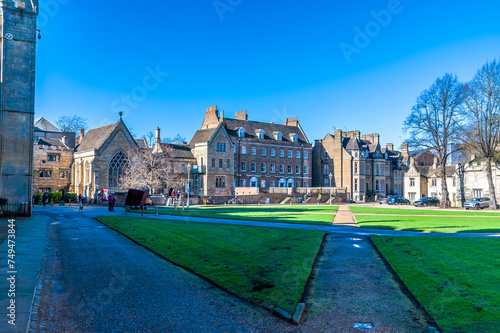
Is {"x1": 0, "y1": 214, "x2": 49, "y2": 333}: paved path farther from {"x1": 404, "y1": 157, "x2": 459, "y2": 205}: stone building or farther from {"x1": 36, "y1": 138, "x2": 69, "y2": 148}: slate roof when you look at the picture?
{"x1": 404, "y1": 157, "x2": 459, "y2": 205}: stone building

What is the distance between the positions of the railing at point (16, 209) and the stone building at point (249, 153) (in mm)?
37164

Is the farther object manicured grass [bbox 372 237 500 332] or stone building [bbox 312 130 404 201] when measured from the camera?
stone building [bbox 312 130 404 201]

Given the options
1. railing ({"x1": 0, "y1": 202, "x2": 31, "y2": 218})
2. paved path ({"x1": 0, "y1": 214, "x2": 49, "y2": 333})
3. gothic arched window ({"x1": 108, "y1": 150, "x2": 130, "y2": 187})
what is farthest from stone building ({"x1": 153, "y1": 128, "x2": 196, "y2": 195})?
paved path ({"x1": 0, "y1": 214, "x2": 49, "y2": 333})

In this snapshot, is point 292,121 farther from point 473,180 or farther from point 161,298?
point 161,298

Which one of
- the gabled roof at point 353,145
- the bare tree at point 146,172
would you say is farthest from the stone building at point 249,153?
the bare tree at point 146,172

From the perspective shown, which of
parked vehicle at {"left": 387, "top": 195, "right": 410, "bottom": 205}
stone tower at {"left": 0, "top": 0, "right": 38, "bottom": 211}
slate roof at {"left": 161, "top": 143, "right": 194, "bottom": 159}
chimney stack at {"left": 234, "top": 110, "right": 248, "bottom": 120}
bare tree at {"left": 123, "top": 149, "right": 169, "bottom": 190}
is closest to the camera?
stone tower at {"left": 0, "top": 0, "right": 38, "bottom": 211}

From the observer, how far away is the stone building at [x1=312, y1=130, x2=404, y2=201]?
81562mm

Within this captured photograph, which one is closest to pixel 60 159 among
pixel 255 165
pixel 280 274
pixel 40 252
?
pixel 255 165

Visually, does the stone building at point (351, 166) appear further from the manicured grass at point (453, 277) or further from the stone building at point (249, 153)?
the manicured grass at point (453, 277)

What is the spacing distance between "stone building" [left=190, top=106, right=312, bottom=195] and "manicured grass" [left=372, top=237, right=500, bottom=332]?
51849 millimetres

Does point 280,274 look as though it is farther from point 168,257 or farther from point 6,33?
point 6,33

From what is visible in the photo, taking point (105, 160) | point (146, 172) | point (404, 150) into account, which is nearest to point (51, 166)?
point (105, 160)

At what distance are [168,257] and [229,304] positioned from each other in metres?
5.39

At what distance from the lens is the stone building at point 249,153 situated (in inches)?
2630
